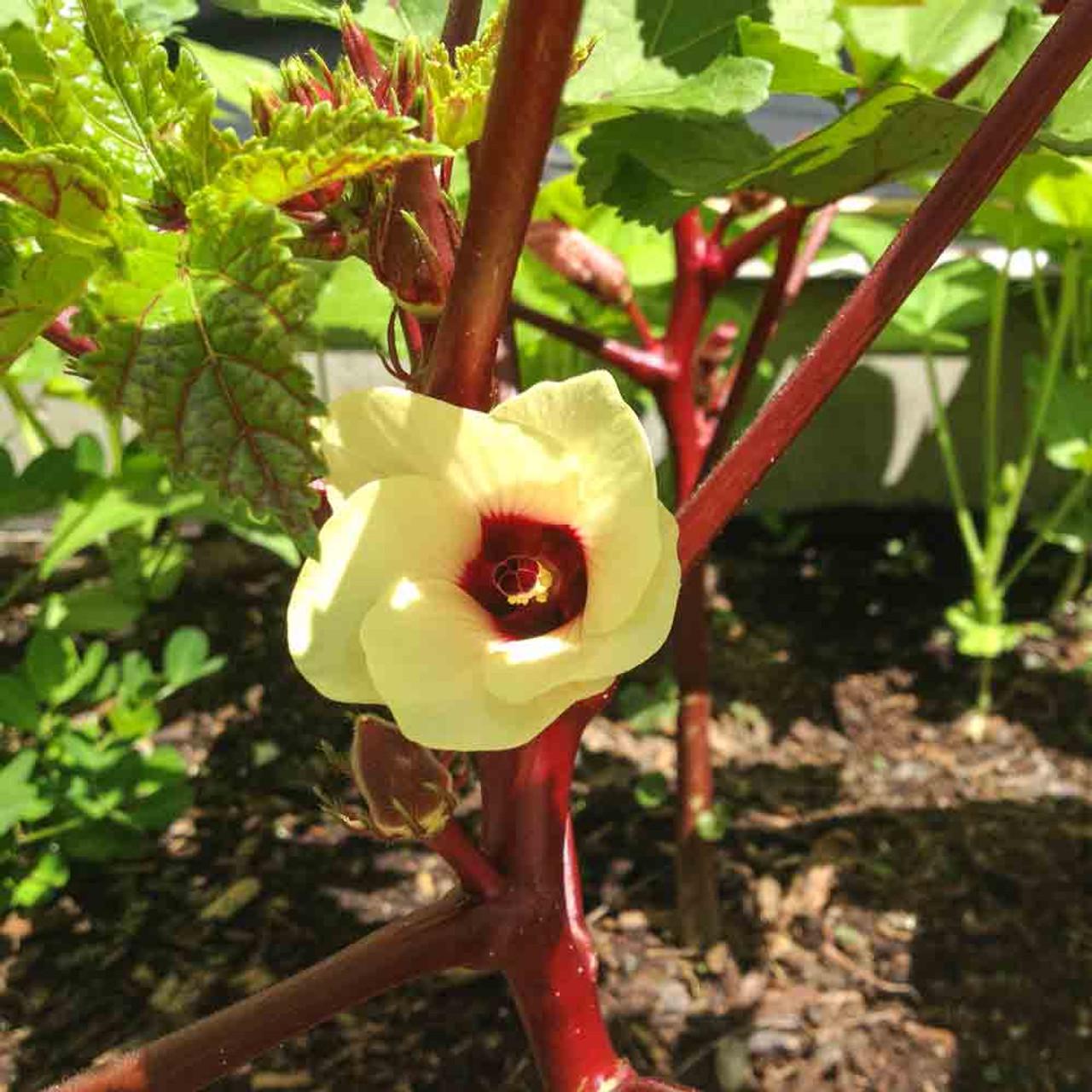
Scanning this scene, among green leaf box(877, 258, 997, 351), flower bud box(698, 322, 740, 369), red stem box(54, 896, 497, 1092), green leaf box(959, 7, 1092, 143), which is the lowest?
green leaf box(877, 258, 997, 351)

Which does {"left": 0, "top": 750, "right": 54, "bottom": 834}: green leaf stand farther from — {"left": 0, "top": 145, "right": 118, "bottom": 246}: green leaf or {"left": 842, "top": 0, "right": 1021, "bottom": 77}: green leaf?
{"left": 842, "top": 0, "right": 1021, "bottom": 77}: green leaf

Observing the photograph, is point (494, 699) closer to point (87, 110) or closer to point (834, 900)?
point (87, 110)

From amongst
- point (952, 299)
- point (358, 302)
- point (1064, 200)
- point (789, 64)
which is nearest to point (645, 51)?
point (789, 64)

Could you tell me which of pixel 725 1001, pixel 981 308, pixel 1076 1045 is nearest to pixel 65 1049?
pixel 725 1001

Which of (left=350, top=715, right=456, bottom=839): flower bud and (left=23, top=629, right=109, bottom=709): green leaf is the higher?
(left=350, top=715, right=456, bottom=839): flower bud

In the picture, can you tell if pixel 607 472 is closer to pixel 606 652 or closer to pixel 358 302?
pixel 606 652

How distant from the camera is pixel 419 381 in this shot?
1.28 ft

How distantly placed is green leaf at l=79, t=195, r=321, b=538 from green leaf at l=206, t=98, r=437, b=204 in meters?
0.01

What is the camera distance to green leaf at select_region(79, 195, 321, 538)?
0.30 metres

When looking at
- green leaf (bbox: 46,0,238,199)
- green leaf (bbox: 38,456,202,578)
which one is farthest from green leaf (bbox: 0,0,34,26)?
green leaf (bbox: 38,456,202,578)

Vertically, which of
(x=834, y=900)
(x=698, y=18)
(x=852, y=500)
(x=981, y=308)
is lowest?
(x=852, y=500)

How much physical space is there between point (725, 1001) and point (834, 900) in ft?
0.49

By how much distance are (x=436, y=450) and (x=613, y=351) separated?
43 centimetres

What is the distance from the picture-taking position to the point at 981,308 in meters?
1.28
